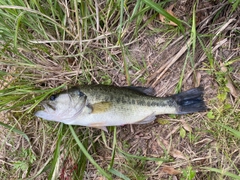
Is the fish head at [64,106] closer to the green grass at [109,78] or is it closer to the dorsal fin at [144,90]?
the green grass at [109,78]

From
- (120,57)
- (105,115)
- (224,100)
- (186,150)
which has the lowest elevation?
(186,150)

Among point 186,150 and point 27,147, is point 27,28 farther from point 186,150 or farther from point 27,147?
point 186,150

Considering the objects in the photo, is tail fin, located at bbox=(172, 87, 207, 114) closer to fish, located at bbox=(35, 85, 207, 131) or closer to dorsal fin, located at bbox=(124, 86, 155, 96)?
fish, located at bbox=(35, 85, 207, 131)

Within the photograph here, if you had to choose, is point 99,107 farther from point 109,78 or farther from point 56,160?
point 56,160

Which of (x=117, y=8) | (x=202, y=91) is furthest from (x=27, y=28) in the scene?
(x=202, y=91)

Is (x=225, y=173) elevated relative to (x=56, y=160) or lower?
lower

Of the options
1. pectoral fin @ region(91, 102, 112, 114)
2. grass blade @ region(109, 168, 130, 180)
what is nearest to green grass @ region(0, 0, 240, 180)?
grass blade @ region(109, 168, 130, 180)

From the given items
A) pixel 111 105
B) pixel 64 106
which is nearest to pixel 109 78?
pixel 111 105
